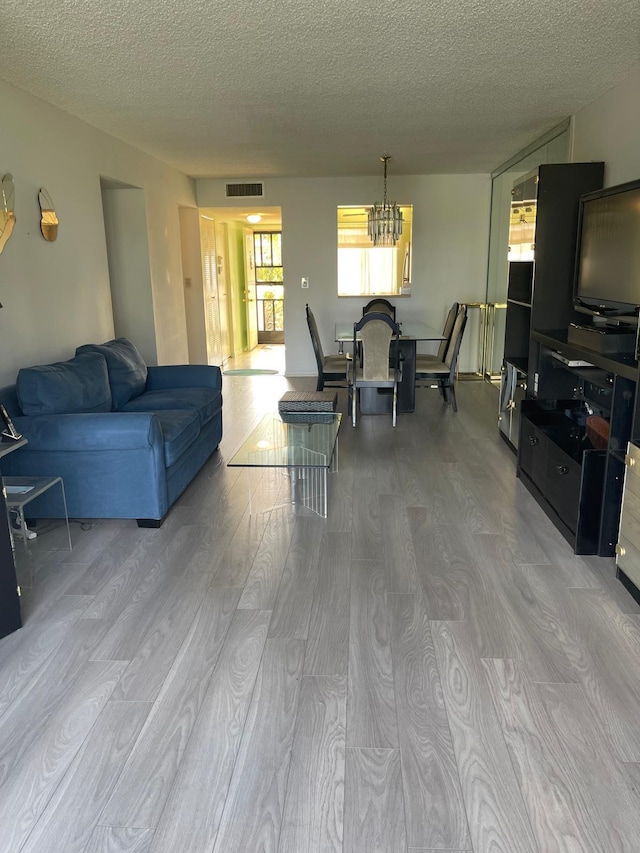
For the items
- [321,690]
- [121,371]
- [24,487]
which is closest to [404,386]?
[121,371]

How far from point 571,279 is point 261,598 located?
2.90m

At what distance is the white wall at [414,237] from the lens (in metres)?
7.52

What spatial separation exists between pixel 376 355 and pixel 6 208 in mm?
2967

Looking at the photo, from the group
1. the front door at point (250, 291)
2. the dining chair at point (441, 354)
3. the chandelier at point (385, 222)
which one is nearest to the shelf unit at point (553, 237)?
the dining chair at point (441, 354)

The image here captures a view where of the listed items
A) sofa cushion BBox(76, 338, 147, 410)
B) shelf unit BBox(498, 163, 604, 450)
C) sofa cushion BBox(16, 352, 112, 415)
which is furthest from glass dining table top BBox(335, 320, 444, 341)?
sofa cushion BBox(16, 352, 112, 415)

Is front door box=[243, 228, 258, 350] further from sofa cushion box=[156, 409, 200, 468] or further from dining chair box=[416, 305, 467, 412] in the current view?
sofa cushion box=[156, 409, 200, 468]

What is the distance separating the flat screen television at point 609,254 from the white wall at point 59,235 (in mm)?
3408

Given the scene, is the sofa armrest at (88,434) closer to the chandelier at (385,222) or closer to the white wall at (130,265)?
the white wall at (130,265)

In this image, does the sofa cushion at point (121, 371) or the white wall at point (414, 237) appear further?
the white wall at point (414, 237)

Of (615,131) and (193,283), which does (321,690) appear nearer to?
(615,131)

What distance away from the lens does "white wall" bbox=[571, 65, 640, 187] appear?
3629mm

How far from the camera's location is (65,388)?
3492mm

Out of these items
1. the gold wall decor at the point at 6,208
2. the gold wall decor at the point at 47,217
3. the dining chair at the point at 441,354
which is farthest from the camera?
the dining chair at the point at 441,354

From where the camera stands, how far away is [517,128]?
504cm
